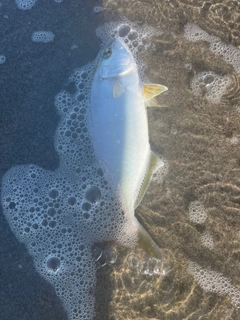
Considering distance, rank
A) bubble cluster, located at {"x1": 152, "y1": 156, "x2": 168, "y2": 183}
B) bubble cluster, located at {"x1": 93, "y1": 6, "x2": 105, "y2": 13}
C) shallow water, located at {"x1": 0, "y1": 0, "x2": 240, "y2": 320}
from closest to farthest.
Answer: shallow water, located at {"x1": 0, "y1": 0, "x2": 240, "y2": 320} < bubble cluster, located at {"x1": 152, "y1": 156, "x2": 168, "y2": 183} < bubble cluster, located at {"x1": 93, "y1": 6, "x2": 105, "y2": 13}

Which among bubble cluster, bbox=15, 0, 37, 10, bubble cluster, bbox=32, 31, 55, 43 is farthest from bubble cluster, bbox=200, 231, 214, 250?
bubble cluster, bbox=15, 0, 37, 10

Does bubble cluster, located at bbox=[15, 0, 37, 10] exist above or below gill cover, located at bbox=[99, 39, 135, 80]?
above

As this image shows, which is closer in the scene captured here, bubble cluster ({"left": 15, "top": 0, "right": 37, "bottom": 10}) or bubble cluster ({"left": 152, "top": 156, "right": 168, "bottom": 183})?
bubble cluster ({"left": 152, "top": 156, "right": 168, "bottom": 183})

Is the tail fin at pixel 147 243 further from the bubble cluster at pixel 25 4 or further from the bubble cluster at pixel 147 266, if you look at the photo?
the bubble cluster at pixel 25 4

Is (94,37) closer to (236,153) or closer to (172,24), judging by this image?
(172,24)

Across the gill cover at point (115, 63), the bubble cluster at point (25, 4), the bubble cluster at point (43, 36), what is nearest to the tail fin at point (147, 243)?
the gill cover at point (115, 63)

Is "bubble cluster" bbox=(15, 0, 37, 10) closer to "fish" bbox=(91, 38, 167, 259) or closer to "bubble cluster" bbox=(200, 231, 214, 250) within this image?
"fish" bbox=(91, 38, 167, 259)

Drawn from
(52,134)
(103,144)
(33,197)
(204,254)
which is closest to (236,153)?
(204,254)
